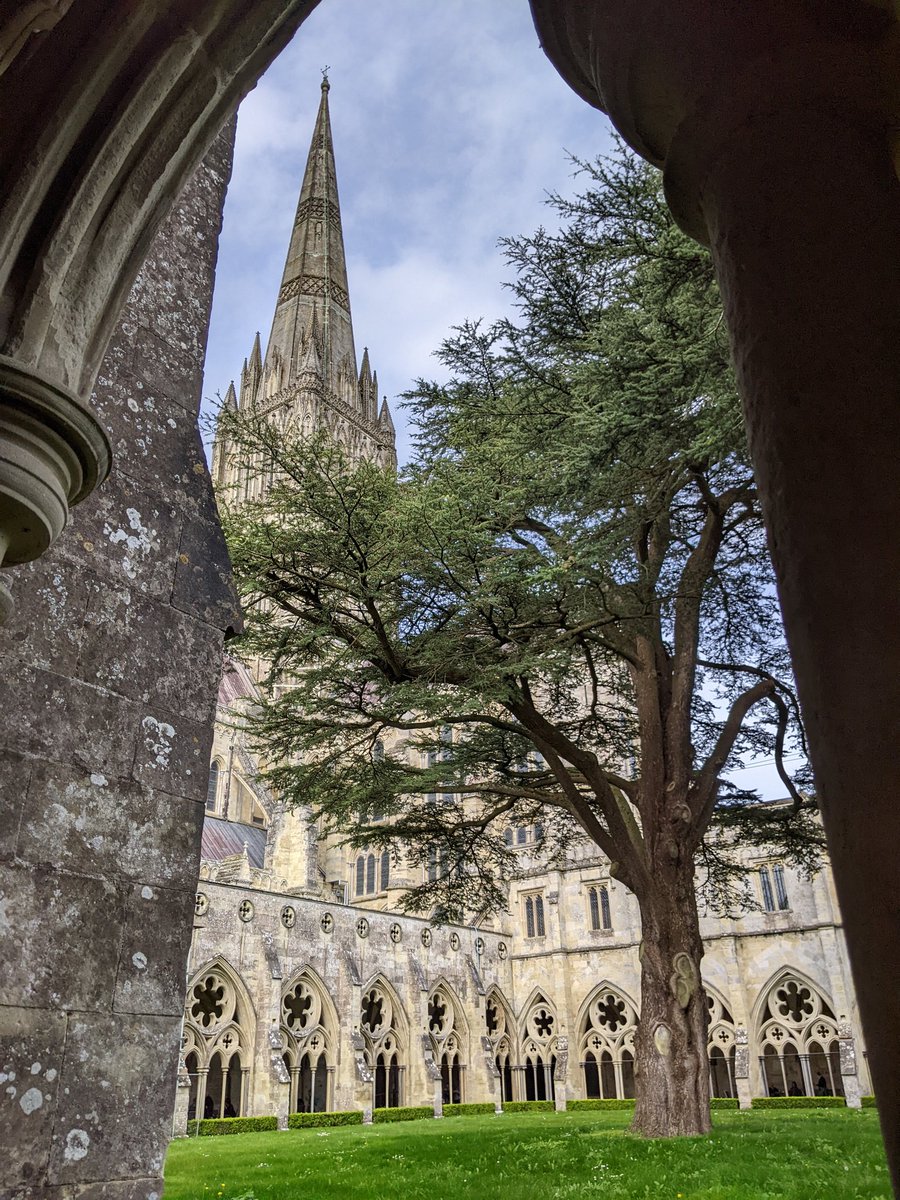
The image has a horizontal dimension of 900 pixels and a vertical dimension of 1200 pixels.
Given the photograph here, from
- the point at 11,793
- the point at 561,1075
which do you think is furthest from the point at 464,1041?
the point at 11,793

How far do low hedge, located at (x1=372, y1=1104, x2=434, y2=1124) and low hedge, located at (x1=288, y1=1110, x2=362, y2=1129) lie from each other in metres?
0.61

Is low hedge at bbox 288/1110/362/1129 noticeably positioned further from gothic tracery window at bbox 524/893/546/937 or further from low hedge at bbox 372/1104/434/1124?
gothic tracery window at bbox 524/893/546/937

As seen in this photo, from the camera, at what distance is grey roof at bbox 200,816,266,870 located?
73.6 ft

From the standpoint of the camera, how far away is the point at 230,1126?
51.6 feet

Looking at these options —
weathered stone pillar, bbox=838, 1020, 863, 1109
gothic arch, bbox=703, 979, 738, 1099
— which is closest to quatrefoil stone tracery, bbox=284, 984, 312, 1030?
gothic arch, bbox=703, 979, 738, 1099

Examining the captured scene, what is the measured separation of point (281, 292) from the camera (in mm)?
53062

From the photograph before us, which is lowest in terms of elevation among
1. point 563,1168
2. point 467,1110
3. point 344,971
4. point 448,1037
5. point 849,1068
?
point 467,1110

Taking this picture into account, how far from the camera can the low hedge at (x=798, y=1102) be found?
18.5m

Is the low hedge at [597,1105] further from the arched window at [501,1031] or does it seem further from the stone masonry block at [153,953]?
the stone masonry block at [153,953]

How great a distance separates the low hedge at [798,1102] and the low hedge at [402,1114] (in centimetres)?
690

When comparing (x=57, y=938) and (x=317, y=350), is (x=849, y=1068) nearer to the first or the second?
(x=57, y=938)

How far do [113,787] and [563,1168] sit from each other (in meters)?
6.44

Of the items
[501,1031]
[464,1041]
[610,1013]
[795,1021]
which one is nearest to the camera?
[795,1021]

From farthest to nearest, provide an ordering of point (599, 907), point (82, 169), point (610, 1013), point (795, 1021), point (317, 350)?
point (317, 350)
point (599, 907)
point (610, 1013)
point (795, 1021)
point (82, 169)
